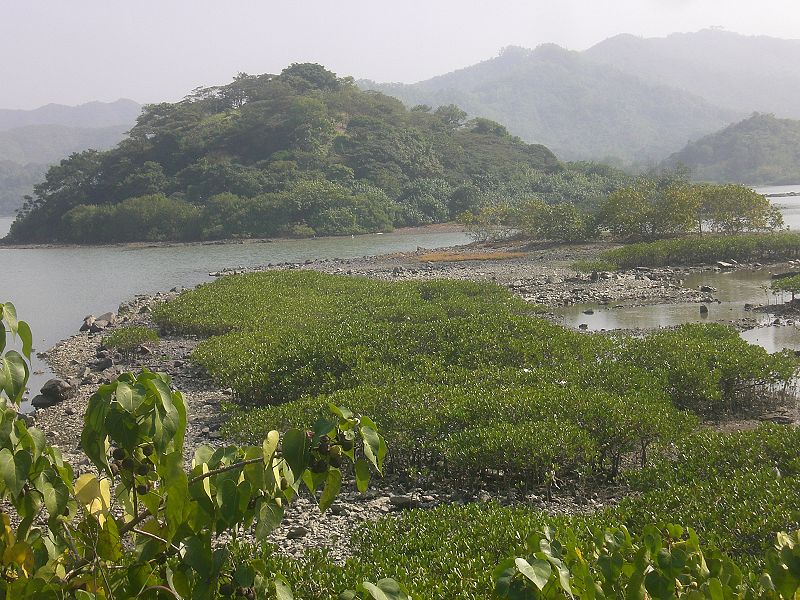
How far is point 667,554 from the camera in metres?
2.60

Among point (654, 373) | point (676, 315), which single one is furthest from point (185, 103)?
point (654, 373)

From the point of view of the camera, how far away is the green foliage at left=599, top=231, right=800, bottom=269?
1257 inches

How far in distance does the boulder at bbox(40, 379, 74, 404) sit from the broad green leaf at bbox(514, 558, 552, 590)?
1474 cm

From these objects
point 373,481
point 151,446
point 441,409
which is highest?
point 151,446

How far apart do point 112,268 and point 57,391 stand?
115ft

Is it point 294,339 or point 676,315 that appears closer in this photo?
point 294,339

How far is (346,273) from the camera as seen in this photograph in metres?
34.8

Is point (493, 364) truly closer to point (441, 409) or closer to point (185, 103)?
point (441, 409)

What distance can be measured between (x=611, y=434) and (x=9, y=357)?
27.0 feet

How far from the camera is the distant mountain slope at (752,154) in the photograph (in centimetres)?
11250

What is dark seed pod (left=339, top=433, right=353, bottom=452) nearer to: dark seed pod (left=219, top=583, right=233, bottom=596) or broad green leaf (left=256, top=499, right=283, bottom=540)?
broad green leaf (left=256, top=499, right=283, bottom=540)

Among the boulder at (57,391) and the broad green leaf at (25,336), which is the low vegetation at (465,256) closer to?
the boulder at (57,391)

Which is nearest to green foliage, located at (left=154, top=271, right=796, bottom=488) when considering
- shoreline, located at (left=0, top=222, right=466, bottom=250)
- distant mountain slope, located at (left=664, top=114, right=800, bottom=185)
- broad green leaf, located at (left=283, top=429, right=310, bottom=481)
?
broad green leaf, located at (left=283, top=429, right=310, bottom=481)

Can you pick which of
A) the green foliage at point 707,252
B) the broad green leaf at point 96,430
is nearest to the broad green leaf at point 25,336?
the broad green leaf at point 96,430
